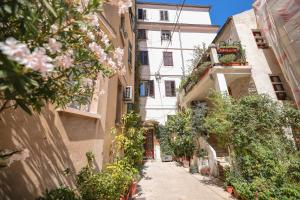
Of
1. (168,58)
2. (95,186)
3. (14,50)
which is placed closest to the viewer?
(14,50)

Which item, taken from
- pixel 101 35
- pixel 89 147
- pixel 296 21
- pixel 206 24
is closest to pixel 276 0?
pixel 296 21

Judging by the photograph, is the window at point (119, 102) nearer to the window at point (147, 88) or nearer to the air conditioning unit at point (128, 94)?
the air conditioning unit at point (128, 94)

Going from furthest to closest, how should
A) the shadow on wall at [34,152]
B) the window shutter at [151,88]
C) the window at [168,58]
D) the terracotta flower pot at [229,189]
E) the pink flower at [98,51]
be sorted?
the window at [168,58], the window shutter at [151,88], the terracotta flower pot at [229,189], the shadow on wall at [34,152], the pink flower at [98,51]

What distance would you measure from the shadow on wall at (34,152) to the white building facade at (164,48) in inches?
528

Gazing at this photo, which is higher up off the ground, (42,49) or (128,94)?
(128,94)

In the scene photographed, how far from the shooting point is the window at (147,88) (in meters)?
17.5

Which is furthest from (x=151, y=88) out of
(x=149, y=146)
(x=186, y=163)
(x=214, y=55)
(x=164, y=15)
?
(x=164, y=15)

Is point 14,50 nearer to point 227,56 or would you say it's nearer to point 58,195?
point 58,195

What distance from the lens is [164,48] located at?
756 inches

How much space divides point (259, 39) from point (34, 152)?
1294cm

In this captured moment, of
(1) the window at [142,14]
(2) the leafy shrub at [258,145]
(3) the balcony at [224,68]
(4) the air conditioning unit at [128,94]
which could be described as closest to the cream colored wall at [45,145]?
(4) the air conditioning unit at [128,94]

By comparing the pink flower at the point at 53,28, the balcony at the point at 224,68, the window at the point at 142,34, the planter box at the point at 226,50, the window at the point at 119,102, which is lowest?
the pink flower at the point at 53,28

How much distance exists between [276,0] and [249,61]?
3.09 m

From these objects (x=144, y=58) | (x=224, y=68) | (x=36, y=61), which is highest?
(x=144, y=58)
